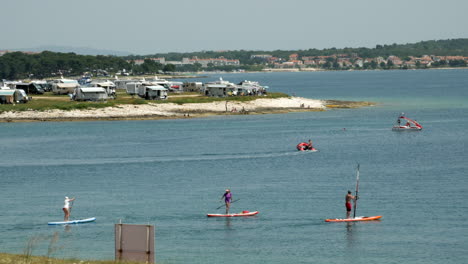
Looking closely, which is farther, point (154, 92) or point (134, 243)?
point (154, 92)

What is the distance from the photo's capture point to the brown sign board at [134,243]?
23.0 m

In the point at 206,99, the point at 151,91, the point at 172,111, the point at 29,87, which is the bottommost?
the point at 172,111

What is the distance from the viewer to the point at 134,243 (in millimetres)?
23484

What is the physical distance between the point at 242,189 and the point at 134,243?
28.6 metres

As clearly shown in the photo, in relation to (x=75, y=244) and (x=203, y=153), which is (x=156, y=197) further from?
(x=203, y=153)

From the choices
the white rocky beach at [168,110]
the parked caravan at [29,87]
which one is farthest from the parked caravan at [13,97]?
the parked caravan at [29,87]

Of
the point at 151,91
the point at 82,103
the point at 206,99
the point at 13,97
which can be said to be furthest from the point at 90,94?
the point at 206,99

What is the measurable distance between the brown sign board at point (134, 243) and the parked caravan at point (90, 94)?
9573 centimetres

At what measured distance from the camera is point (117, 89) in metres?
154

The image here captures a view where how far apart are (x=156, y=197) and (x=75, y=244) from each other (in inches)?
527

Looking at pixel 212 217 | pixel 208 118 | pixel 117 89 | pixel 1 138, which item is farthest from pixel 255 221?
pixel 117 89

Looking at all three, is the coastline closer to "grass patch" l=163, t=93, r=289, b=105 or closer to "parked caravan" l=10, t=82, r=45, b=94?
"grass patch" l=163, t=93, r=289, b=105

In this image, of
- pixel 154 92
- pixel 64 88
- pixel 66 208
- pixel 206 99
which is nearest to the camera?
pixel 66 208

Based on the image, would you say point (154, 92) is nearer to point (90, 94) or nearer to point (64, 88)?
point (90, 94)
